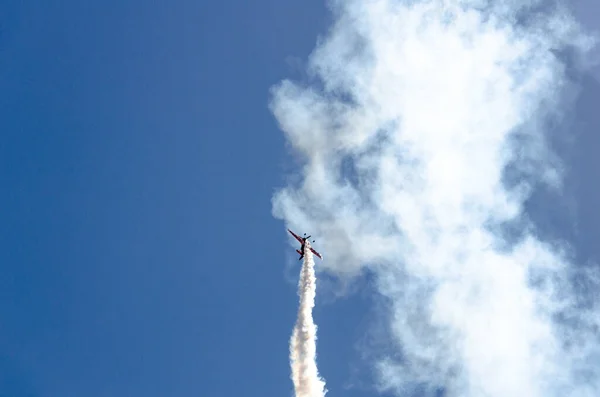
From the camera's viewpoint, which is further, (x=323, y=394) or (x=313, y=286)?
(x=313, y=286)

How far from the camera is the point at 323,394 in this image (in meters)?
148

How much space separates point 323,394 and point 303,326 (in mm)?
15720

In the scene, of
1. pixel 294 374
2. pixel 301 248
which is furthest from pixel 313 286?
pixel 294 374

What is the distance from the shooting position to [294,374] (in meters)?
151

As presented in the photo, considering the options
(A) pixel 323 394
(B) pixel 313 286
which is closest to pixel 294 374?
(A) pixel 323 394

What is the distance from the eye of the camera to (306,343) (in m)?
154

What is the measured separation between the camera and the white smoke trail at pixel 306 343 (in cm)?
14925

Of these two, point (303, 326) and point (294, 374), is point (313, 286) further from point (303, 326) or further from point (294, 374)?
point (294, 374)

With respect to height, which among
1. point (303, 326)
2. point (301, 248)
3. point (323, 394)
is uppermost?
point (301, 248)

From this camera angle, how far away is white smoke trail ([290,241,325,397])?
14925 cm

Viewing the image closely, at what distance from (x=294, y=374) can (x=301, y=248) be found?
2857cm

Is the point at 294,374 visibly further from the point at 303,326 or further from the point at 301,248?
the point at 301,248

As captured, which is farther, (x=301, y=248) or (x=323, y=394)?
(x=301, y=248)

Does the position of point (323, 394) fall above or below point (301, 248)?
below
